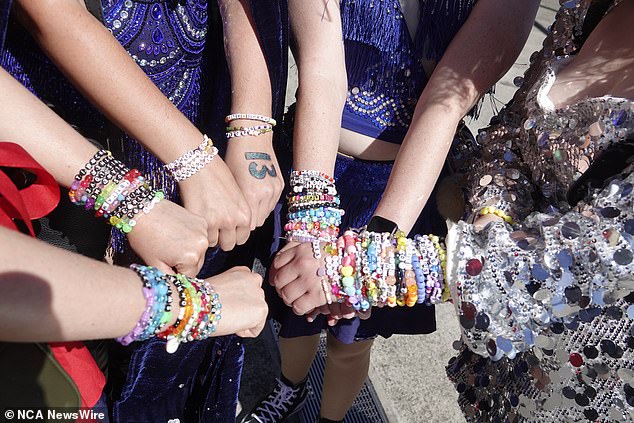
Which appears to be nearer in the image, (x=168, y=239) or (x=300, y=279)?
(x=168, y=239)

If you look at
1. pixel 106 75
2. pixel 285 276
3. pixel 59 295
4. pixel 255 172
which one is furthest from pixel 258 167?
pixel 59 295

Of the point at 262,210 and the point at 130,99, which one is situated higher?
the point at 130,99

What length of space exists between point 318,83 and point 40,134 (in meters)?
0.67

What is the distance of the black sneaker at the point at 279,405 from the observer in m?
1.97

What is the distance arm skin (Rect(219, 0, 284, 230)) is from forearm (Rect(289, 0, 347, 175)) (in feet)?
0.30

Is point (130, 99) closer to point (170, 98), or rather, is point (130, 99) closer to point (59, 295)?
point (170, 98)

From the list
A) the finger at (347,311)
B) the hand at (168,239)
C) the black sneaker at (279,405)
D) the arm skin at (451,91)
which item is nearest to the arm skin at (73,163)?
the hand at (168,239)

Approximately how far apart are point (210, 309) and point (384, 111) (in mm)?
773

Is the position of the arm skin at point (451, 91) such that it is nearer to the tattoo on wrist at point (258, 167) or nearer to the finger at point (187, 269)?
the tattoo on wrist at point (258, 167)

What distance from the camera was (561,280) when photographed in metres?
0.99

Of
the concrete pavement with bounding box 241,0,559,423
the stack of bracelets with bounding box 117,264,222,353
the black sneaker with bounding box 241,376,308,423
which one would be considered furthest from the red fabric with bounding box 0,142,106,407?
the concrete pavement with bounding box 241,0,559,423

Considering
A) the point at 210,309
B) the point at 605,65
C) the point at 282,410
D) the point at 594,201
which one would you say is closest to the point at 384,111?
the point at 605,65

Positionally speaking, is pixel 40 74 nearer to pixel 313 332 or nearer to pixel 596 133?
pixel 313 332

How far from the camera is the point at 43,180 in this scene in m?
0.95
